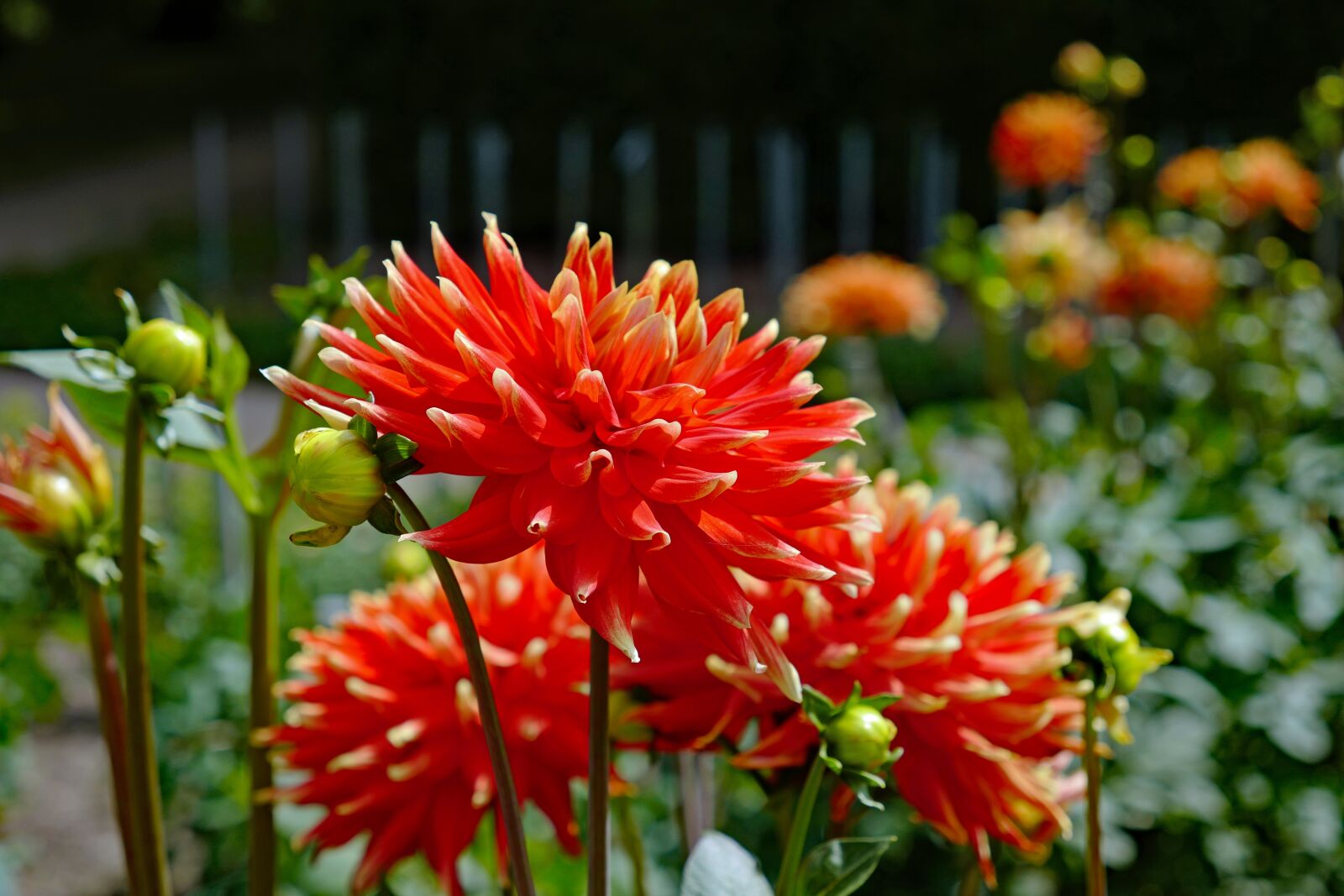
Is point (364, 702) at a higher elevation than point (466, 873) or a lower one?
higher

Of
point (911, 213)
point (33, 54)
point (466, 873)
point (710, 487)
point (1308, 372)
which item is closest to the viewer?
point (710, 487)

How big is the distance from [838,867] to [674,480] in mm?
207

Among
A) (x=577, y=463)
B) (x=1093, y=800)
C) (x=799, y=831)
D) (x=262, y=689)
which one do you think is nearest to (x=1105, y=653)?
(x=1093, y=800)

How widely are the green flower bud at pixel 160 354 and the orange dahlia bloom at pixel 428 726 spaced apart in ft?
0.60

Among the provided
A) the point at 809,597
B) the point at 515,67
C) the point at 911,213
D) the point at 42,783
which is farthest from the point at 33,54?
the point at 809,597

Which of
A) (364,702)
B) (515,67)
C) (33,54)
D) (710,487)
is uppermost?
(710,487)

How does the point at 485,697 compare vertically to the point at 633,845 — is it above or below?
above

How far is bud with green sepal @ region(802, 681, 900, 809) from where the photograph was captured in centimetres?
54

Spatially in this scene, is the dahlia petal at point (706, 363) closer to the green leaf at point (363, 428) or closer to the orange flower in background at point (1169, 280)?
the green leaf at point (363, 428)

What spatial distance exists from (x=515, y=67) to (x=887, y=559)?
308 inches

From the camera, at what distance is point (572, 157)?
7.98 m

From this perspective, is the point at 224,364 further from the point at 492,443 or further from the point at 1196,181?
the point at 1196,181

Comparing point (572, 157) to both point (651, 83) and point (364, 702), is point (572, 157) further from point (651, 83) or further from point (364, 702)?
point (364, 702)

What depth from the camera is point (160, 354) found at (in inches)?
23.0
